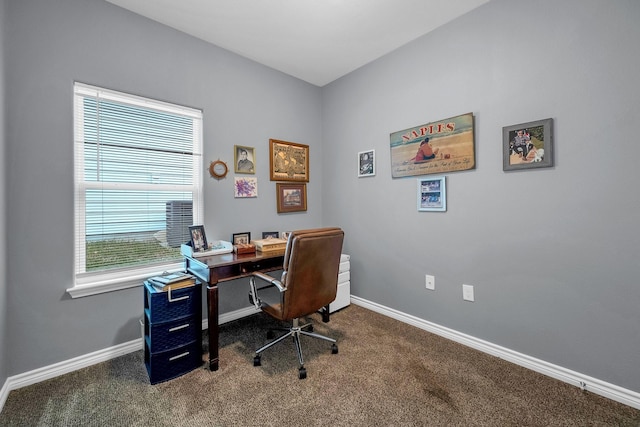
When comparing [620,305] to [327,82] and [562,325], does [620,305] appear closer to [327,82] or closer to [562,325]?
[562,325]

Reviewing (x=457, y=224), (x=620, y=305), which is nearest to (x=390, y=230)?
(x=457, y=224)

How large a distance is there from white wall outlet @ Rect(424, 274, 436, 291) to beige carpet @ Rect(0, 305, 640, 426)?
0.51 m

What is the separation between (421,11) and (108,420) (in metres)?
3.46

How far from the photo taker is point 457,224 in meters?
2.25

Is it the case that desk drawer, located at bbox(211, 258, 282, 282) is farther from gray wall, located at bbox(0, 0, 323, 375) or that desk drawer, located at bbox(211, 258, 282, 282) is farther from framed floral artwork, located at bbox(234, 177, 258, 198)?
framed floral artwork, located at bbox(234, 177, 258, 198)

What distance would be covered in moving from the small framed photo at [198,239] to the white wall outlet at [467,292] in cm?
224

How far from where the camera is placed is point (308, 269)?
6.03ft

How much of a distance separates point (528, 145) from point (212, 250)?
8.45ft

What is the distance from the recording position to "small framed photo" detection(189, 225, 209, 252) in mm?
2227

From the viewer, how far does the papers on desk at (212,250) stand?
2189 mm

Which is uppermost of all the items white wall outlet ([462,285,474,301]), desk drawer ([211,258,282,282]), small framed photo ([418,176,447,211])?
small framed photo ([418,176,447,211])

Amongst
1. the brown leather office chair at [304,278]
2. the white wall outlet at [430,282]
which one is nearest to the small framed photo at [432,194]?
the white wall outlet at [430,282]

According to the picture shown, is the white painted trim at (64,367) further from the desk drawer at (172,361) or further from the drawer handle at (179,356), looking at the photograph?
the drawer handle at (179,356)

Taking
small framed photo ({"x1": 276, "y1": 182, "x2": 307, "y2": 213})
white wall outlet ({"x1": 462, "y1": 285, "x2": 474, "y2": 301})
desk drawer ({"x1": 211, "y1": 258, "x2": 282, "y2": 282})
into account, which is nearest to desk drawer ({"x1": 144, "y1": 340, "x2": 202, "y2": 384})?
desk drawer ({"x1": 211, "y1": 258, "x2": 282, "y2": 282})
